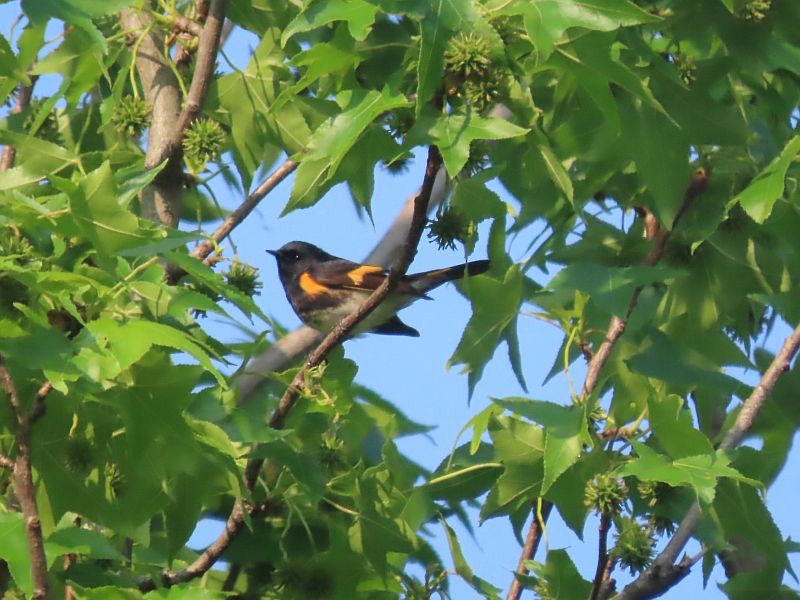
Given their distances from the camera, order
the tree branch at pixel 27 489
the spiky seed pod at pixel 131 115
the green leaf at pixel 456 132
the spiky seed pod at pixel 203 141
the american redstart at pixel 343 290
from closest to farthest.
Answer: the tree branch at pixel 27 489 < the green leaf at pixel 456 132 < the spiky seed pod at pixel 203 141 < the spiky seed pod at pixel 131 115 < the american redstart at pixel 343 290

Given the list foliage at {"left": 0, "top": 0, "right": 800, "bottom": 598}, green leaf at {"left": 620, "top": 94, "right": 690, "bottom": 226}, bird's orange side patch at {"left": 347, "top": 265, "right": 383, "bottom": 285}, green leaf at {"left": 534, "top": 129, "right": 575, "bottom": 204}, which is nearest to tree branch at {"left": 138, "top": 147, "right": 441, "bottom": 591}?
foliage at {"left": 0, "top": 0, "right": 800, "bottom": 598}

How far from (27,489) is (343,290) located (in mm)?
3977

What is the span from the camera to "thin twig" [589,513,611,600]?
11.6ft

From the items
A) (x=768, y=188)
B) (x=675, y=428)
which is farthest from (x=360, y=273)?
(x=675, y=428)

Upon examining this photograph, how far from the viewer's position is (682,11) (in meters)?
4.12

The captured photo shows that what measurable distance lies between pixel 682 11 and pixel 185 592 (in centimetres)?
236

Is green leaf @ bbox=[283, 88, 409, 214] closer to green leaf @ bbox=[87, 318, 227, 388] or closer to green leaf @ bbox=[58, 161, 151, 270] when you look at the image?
green leaf @ bbox=[58, 161, 151, 270]

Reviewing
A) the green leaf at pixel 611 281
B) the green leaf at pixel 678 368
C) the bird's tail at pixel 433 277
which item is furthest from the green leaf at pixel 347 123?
the bird's tail at pixel 433 277

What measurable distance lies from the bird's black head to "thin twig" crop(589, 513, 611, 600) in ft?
14.4

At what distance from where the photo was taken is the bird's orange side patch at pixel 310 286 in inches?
278

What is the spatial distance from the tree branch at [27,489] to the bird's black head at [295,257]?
15.1ft

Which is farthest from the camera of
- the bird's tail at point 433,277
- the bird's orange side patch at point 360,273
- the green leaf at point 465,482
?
the bird's orange side patch at point 360,273

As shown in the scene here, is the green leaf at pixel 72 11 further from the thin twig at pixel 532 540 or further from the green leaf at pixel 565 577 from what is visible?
the thin twig at pixel 532 540

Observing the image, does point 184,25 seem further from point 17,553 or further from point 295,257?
point 295,257
